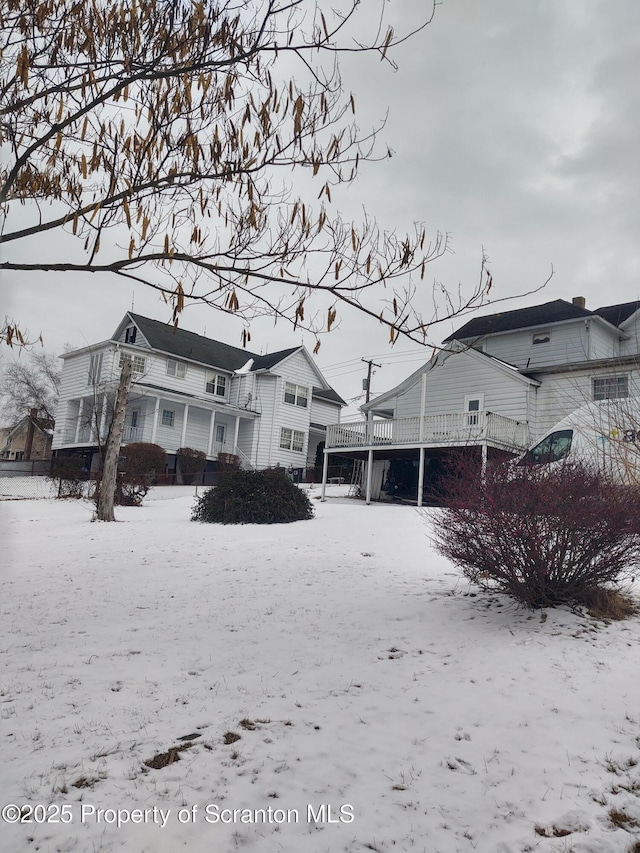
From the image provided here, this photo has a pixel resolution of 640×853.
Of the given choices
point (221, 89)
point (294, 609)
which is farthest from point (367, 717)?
point (221, 89)

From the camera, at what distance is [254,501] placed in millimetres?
14055

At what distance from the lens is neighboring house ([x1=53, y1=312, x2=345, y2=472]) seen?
3006 cm

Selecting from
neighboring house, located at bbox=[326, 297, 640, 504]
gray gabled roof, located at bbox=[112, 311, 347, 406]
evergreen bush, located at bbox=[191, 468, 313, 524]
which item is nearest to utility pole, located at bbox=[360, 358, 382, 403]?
gray gabled roof, located at bbox=[112, 311, 347, 406]

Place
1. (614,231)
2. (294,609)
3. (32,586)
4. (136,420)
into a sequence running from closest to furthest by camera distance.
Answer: (294,609) → (32,586) → (614,231) → (136,420)

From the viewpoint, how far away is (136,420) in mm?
30922

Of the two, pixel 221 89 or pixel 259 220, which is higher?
pixel 221 89

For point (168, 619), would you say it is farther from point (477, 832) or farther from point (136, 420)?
point (136, 420)

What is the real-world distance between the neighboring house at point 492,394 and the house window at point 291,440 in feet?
29.7

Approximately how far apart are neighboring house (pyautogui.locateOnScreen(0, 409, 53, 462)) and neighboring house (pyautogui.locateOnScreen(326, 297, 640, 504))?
26697 millimetres

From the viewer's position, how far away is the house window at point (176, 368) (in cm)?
3127

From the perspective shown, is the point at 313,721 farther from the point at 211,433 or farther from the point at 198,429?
the point at 198,429

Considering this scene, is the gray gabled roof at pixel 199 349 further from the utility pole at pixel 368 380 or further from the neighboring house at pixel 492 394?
the neighboring house at pixel 492 394

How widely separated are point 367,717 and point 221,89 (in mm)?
4651

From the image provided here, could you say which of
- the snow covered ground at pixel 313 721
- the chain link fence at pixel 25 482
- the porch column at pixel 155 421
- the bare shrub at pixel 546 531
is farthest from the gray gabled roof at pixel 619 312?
the chain link fence at pixel 25 482
